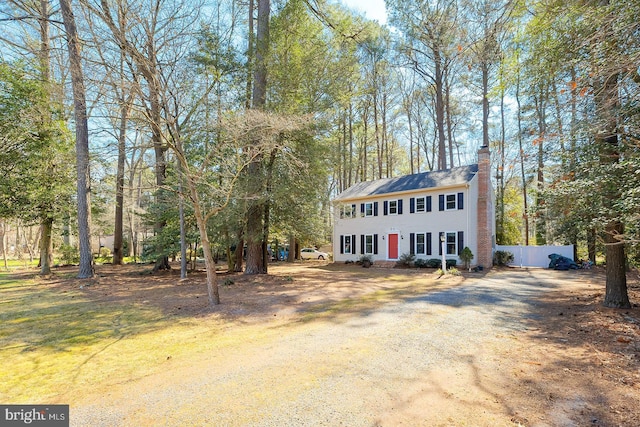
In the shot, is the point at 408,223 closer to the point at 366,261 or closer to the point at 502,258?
the point at 366,261

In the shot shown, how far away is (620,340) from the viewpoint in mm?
5051

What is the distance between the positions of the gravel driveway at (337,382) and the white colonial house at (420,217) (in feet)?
37.4

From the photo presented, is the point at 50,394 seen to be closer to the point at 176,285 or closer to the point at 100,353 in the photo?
the point at 100,353

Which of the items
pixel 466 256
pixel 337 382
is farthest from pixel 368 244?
pixel 337 382

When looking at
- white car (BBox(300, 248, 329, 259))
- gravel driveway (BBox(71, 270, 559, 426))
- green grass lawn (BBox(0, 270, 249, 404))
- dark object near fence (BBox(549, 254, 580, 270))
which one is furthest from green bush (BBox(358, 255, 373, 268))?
green grass lawn (BBox(0, 270, 249, 404))

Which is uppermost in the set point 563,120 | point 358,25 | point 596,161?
point 358,25

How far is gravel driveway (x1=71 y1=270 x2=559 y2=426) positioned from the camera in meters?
2.89

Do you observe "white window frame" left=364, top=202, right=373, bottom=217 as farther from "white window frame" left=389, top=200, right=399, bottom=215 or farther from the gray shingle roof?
"white window frame" left=389, top=200, right=399, bottom=215

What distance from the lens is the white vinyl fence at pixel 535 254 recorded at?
16969mm

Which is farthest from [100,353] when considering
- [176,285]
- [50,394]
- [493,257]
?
[493,257]

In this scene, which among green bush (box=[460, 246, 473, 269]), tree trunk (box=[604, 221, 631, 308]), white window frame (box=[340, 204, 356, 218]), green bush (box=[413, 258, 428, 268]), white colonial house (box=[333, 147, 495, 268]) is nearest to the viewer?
tree trunk (box=[604, 221, 631, 308])

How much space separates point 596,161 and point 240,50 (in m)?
12.0

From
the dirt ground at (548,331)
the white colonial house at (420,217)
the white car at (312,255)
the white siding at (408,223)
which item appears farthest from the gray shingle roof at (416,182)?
the white car at (312,255)

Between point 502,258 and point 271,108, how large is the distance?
564 inches
